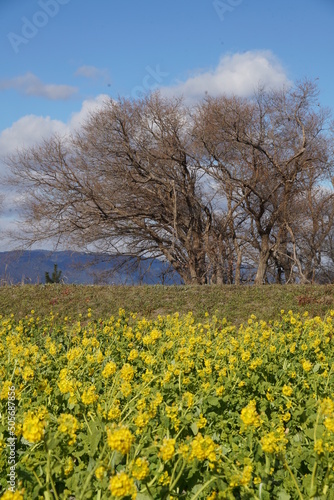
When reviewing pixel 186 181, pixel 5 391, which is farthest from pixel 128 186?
pixel 5 391

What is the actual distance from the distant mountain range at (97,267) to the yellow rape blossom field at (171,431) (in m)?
14.6

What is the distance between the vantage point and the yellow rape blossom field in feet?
7.38

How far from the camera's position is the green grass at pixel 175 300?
1191cm

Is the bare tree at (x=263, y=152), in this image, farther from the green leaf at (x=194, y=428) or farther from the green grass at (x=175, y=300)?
the green leaf at (x=194, y=428)

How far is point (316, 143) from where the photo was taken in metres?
18.9

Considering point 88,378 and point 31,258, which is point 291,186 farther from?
point 88,378

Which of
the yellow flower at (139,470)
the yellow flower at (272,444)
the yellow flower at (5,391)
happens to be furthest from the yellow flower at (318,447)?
the yellow flower at (5,391)

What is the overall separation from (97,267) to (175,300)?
370 inches

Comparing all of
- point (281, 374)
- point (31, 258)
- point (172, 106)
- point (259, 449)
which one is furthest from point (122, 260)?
point (259, 449)

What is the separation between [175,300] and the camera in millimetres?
12633

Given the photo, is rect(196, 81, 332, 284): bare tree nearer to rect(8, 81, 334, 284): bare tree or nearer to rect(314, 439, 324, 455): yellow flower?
rect(8, 81, 334, 284): bare tree

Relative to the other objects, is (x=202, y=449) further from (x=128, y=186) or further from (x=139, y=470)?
(x=128, y=186)

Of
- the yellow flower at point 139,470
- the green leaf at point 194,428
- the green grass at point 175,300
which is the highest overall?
the green grass at point 175,300

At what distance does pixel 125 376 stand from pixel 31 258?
→ 16878mm
